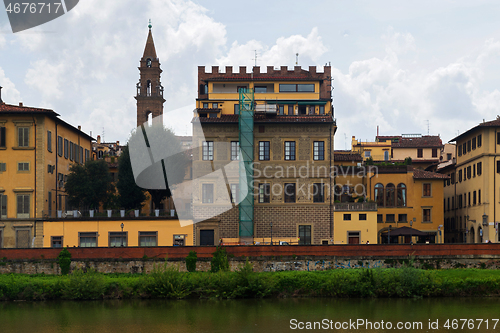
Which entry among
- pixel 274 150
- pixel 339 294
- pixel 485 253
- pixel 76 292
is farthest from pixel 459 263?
pixel 76 292

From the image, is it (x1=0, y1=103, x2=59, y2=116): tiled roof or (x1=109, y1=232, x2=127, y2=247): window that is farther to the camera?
(x1=0, y1=103, x2=59, y2=116): tiled roof

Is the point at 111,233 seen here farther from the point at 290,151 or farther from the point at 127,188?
the point at 290,151

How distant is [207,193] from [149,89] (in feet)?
83.4

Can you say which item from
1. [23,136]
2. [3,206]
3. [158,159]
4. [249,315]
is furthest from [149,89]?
[249,315]

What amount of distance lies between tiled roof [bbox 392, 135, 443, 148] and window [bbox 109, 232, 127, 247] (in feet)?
123

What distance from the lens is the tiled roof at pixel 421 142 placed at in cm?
7231

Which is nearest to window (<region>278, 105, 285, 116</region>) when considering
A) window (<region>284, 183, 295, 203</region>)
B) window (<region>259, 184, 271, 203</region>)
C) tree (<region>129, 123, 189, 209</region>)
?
window (<region>284, 183, 295, 203</region>)

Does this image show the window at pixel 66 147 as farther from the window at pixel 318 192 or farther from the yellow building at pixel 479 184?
the yellow building at pixel 479 184

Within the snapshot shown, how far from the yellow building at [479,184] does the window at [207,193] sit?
20301mm

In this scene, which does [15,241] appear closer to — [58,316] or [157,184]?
[157,184]

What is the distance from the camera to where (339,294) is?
3559cm

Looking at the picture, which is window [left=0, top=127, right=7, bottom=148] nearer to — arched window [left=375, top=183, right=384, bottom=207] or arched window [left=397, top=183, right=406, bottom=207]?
arched window [left=375, top=183, right=384, bottom=207]

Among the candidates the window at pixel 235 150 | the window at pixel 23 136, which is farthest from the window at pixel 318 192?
the window at pixel 23 136

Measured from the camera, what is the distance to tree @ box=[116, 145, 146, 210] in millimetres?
51500
